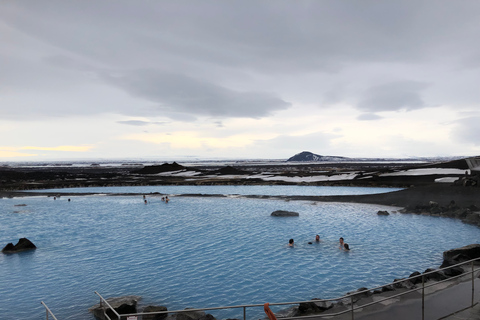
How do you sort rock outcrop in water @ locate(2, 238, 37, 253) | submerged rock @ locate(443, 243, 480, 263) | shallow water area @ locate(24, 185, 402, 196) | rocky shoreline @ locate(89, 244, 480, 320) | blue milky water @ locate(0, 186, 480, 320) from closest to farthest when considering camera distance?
rocky shoreline @ locate(89, 244, 480, 320) < blue milky water @ locate(0, 186, 480, 320) < submerged rock @ locate(443, 243, 480, 263) < rock outcrop in water @ locate(2, 238, 37, 253) < shallow water area @ locate(24, 185, 402, 196)

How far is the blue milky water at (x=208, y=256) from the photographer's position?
13.5m

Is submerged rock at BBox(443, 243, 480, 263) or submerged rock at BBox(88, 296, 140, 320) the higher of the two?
submerged rock at BBox(443, 243, 480, 263)

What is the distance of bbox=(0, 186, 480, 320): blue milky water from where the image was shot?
44.2 feet

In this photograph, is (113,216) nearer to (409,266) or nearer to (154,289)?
(154,289)

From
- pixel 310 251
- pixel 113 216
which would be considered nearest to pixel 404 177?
pixel 310 251

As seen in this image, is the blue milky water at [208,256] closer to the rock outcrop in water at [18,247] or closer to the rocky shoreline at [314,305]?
the rock outcrop in water at [18,247]

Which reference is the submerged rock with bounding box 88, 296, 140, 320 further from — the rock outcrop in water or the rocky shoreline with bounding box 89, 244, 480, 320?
the rock outcrop in water

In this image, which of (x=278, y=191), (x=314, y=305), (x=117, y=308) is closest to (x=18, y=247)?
(x=117, y=308)

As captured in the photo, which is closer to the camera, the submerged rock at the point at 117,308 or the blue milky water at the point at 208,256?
the submerged rock at the point at 117,308

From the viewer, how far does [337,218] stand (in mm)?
28688

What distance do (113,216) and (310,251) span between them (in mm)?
22285

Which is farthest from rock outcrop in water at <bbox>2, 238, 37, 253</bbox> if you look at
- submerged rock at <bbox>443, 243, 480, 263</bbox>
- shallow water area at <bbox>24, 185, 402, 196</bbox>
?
shallow water area at <bbox>24, 185, 402, 196</bbox>

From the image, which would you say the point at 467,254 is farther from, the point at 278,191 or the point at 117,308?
the point at 278,191

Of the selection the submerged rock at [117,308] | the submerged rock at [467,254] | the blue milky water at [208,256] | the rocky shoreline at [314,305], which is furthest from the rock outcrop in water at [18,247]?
the submerged rock at [467,254]
